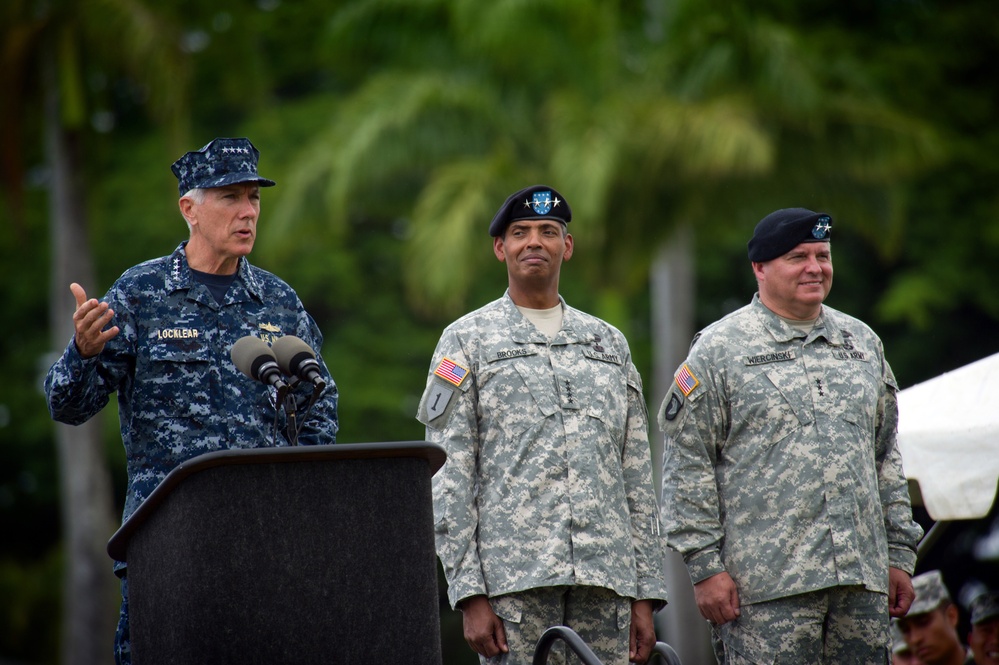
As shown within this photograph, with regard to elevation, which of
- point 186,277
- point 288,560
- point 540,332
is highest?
point 186,277

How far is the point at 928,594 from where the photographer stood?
6.75 m

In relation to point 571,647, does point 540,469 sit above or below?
above

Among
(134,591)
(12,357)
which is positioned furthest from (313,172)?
(134,591)

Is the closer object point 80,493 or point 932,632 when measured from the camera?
point 932,632

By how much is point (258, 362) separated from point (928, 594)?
440cm

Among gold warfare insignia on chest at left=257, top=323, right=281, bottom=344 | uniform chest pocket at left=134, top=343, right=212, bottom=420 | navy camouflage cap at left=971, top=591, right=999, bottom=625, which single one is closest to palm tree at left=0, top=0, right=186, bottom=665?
navy camouflage cap at left=971, top=591, right=999, bottom=625

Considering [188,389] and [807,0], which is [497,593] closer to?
[188,389]

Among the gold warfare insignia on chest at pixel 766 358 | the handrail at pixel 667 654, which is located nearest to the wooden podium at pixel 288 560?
the handrail at pixel 667 654

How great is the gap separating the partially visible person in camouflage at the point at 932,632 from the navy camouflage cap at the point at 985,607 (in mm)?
347

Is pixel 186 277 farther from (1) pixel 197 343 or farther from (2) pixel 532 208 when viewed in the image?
(2) pixel 532 208

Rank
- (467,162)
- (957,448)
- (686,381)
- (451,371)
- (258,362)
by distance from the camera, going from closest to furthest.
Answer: (258,362), (451,371), (686,381), (957,448), (467,162)

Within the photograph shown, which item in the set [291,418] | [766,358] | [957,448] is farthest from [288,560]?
[957,448]

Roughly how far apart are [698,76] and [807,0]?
4009 millimetres

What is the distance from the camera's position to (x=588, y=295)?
69.4 feet
